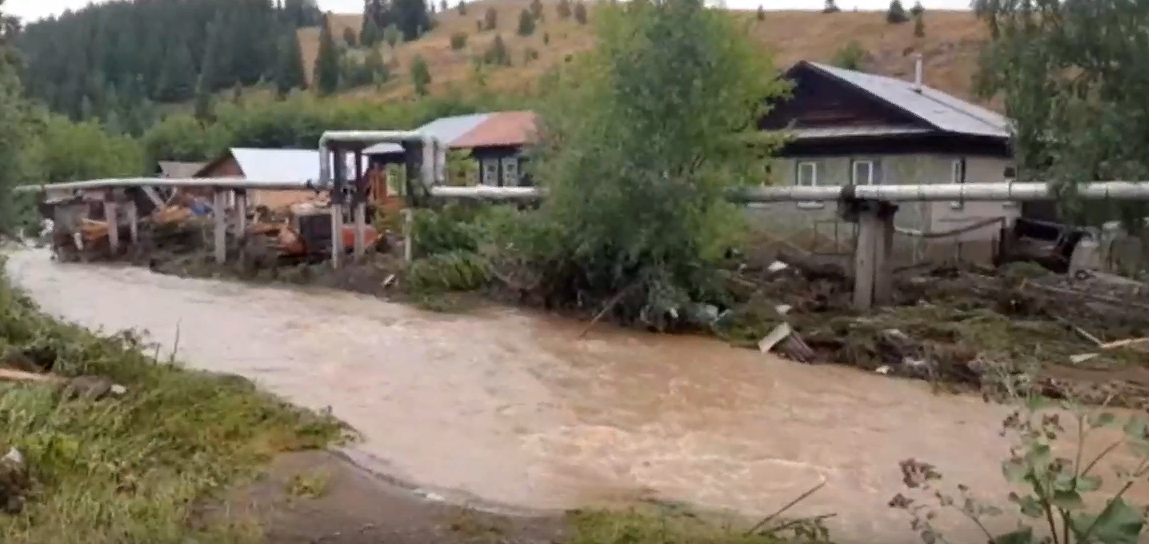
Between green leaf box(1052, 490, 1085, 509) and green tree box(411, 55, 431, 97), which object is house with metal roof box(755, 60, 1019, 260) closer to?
→ green leaf box(1052, 490, 1085, 509)

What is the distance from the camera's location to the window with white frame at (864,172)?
26.0 m

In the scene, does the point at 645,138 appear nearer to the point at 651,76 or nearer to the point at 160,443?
the point at 651,76

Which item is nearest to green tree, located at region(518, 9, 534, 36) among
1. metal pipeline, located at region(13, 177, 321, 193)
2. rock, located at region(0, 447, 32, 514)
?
metal pipeline, located at region(13, 177, 321, 193)

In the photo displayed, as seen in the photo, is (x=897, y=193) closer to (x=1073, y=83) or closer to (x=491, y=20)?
(x=1073, y=83)

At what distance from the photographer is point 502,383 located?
1487 centimetres

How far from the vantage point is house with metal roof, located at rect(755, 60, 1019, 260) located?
24.4 m

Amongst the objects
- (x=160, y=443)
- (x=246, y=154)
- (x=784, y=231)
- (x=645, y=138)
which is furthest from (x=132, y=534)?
(x=246, y=154)

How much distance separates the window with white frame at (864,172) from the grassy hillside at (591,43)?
278cm

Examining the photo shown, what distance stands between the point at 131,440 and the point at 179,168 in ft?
173

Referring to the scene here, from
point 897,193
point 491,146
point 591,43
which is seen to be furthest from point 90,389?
point 491,146

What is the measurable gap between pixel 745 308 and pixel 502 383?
6.17 metres

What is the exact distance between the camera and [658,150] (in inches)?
774

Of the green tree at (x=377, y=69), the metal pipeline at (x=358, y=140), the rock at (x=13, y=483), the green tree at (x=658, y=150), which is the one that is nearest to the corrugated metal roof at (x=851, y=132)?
the green tree at (x=658, y=150)

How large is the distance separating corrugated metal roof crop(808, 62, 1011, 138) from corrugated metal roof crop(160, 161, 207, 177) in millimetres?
35357
